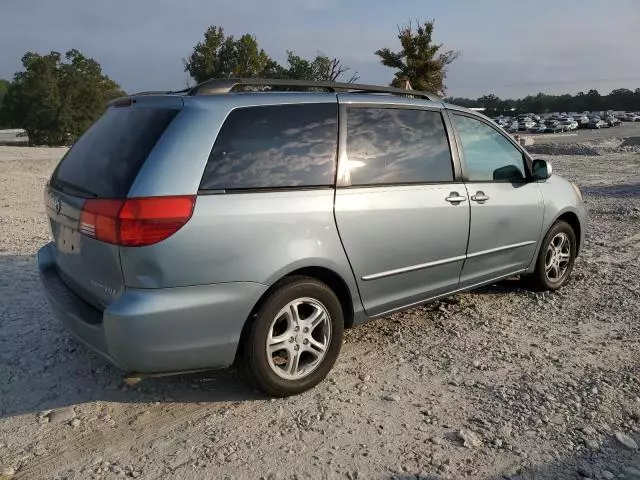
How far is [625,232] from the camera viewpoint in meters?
7.81

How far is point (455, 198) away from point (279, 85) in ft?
4.90

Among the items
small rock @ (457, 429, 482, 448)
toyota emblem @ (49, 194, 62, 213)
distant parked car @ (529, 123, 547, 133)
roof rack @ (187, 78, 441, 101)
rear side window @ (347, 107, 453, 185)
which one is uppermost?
roof rack @ (187, 78, 441, 101)

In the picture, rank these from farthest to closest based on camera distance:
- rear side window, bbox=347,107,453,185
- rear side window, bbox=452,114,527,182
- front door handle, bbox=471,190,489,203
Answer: rear side window, bbox=452,114,527,182 < front door handle, bbox=471,190,489,203 < rear side window, bbox=347,107,453,185

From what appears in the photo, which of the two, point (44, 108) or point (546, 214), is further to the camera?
point (44, 108)

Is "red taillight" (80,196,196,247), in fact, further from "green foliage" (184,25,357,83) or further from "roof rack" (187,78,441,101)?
"green foliage" (184,25,357,83)

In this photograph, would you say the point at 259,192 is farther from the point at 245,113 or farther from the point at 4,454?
the point at 4,454

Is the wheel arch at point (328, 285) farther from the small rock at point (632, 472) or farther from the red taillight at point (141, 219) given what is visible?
the small rock at point (632, 472)

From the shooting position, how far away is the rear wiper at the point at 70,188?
9.70ft

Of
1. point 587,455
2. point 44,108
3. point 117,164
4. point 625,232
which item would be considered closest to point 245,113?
point 117,164

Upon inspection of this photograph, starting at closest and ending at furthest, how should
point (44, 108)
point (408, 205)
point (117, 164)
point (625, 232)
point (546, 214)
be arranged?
point (117, 164) → point (408, 205) → point (546, 214) → point (625, 232) → point (44, 108)

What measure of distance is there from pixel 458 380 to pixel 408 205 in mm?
1176

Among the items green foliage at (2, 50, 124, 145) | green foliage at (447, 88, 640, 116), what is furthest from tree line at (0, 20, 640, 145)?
green foliage at (447, 88, 640, 116)

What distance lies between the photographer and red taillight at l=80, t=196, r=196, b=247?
2672mm

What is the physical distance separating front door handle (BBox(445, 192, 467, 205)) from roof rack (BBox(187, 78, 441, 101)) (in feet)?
2.55
